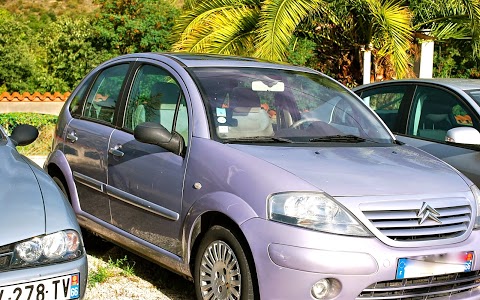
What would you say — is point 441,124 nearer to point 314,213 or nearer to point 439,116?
point 439,116

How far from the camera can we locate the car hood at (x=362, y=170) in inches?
159

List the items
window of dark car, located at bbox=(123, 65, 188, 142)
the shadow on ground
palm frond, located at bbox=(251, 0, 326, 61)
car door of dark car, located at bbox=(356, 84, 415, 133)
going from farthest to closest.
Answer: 1. palm frond, located at bbox=(251, 0, 326, 61)
2. car door of dark car, located at bbox=(356, 84, 415, 133)
3. the shadow on ground
4. window of dark car, located at bbox=(123, 65, 188, 142)

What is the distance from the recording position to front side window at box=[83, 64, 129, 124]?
5.66m

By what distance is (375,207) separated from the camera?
12.9 feet

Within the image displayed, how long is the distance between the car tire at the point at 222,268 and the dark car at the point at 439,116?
7.57ft

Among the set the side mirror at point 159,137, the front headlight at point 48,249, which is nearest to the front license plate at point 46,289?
the front headlight at point 48,249

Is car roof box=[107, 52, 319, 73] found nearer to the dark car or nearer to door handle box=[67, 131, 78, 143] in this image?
door handle box=[67, 131, 78, 143]

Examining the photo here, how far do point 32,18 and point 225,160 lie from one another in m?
50.5

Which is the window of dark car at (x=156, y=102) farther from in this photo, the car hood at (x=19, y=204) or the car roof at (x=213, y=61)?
the car hood at (x=19, y=204)

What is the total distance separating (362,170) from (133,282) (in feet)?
6.54

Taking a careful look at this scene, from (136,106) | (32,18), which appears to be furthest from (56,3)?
(136,106)

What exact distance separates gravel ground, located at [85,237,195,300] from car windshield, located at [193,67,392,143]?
123cm

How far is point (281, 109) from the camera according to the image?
515cm

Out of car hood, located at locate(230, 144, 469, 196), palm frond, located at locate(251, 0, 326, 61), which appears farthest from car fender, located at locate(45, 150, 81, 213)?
palm frond, located at locate(251, 0, 326, 61)
